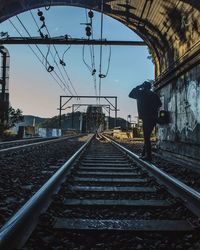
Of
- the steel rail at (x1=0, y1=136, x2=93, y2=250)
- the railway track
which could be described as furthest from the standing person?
the steel rail at (x1=0, y1=136, x2=93, y2=250)

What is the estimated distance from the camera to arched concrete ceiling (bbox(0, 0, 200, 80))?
951 cm

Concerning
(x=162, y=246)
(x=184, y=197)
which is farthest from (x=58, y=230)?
(x=184, y=197)

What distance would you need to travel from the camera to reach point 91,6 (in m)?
14.7

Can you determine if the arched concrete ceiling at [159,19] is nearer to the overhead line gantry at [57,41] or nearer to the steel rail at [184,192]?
the steel rail at [184,192]

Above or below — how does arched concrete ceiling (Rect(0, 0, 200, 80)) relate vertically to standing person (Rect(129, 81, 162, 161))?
above

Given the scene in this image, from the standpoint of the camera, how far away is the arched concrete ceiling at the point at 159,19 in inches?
374

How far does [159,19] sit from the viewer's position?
11922 mm

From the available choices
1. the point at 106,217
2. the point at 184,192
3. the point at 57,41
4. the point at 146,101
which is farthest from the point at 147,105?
the point at 57,41

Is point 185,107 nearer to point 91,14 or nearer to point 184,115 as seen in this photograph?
point 184,115

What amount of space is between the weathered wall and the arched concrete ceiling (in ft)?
2.00

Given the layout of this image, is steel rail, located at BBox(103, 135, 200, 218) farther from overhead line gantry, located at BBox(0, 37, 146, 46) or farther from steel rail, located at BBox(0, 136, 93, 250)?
overhead line gantry, located at BBox(0, 37, 146, 46)

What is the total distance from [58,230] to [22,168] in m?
4.97

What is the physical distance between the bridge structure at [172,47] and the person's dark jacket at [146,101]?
0.76m

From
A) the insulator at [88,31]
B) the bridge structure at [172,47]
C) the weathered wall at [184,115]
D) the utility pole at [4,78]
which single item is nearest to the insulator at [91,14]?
the bridge structure at [172,47]
